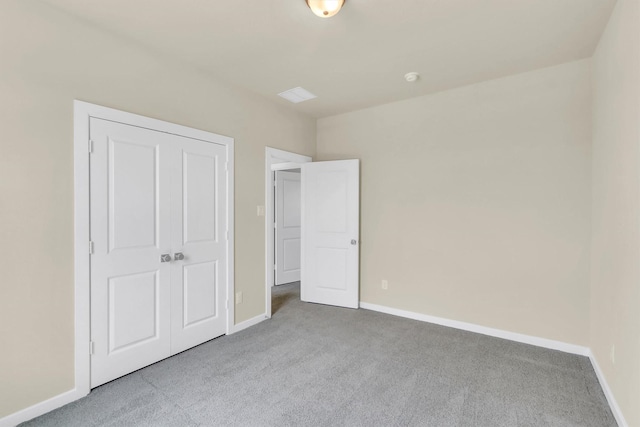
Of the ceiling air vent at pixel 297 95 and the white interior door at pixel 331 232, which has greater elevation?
the ceiling air vent at pixel 297 95

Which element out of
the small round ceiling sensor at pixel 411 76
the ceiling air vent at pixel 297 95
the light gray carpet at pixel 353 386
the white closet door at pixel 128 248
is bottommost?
the light gray carpet at pixel 353 386

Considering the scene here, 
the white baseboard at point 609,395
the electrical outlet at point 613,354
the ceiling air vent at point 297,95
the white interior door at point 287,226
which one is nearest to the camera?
the white baseboard at point 609,395

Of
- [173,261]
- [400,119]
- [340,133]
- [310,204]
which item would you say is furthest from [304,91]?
[173,261]

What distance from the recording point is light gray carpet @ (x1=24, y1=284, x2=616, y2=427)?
184 centimetres

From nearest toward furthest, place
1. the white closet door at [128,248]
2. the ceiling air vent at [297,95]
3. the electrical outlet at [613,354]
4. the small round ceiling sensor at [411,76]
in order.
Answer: the electrical outlet at [613,354], the white closet door at [128,248], the small round ceiling sensor at [411,76], the ceiling air vent at [297,95]

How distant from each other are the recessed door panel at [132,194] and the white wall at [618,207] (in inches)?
129

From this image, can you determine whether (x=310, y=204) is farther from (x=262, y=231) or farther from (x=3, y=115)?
(x=3, y=115)

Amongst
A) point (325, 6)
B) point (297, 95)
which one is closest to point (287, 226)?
point (297, 95)

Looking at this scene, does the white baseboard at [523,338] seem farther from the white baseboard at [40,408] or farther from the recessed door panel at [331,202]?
the white baseboard at [40,408]

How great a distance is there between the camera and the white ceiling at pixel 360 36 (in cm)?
195

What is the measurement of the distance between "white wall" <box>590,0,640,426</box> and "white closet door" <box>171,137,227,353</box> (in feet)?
10.2

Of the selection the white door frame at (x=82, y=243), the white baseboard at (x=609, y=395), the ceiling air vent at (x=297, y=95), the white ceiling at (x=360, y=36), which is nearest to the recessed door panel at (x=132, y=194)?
the white door frame at (x=82, y=243)

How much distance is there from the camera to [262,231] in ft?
11.5

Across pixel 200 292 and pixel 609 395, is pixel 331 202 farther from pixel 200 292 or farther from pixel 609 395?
pixel 609 395
